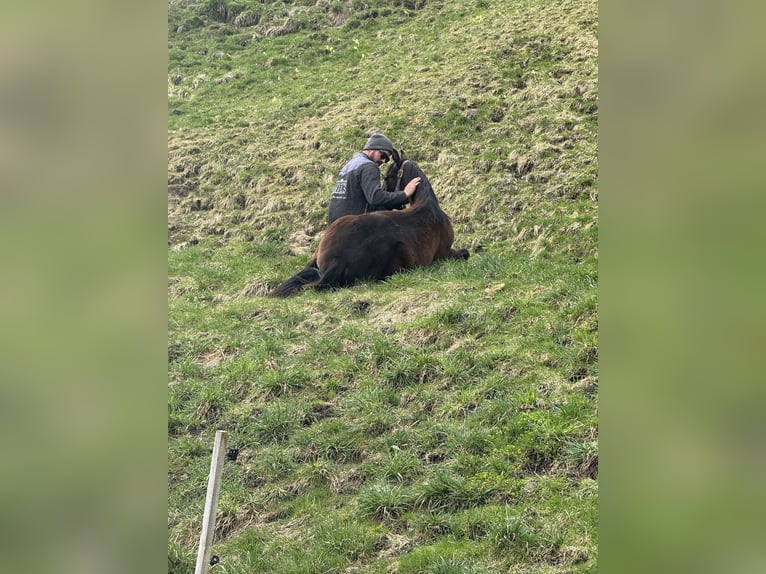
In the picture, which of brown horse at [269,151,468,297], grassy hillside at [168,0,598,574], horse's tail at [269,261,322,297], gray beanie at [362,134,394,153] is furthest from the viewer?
gray beanie at [362,134,394,153]

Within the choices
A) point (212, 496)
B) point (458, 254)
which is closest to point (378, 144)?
point (458, 254)

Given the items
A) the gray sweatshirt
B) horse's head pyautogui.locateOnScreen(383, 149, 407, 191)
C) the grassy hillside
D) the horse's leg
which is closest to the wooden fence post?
the grassy hillside

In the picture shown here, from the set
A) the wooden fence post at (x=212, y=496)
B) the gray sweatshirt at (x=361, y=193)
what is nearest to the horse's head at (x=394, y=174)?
the gray sweatshirt at (x=361, y=193)

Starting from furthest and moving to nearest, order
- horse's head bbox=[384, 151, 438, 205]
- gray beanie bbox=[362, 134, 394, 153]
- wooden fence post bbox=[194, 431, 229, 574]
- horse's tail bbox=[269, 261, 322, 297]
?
gray beanie bbox=[362, 134, 394, 153] → horse's head bbox=[384, 151, 438, 205] → horse's tail bbox=[269, 261, 322, 297] → wooden fence post bbox=[194, 431, 229, 574]

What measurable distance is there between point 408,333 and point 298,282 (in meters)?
1.46

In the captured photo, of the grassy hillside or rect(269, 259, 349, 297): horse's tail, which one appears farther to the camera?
rect(269, 259, 349, 297): horse's tail

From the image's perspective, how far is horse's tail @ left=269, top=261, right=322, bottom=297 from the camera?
23.1 ft

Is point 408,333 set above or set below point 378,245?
Result: below

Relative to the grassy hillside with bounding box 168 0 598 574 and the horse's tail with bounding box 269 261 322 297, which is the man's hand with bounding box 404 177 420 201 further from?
the horse's tail with bounding box 269 261 322 297

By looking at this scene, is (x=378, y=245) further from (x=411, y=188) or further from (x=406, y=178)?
(x=406, y=178)

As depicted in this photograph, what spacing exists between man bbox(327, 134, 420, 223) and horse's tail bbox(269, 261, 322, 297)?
0.58m

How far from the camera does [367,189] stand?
280 inches
